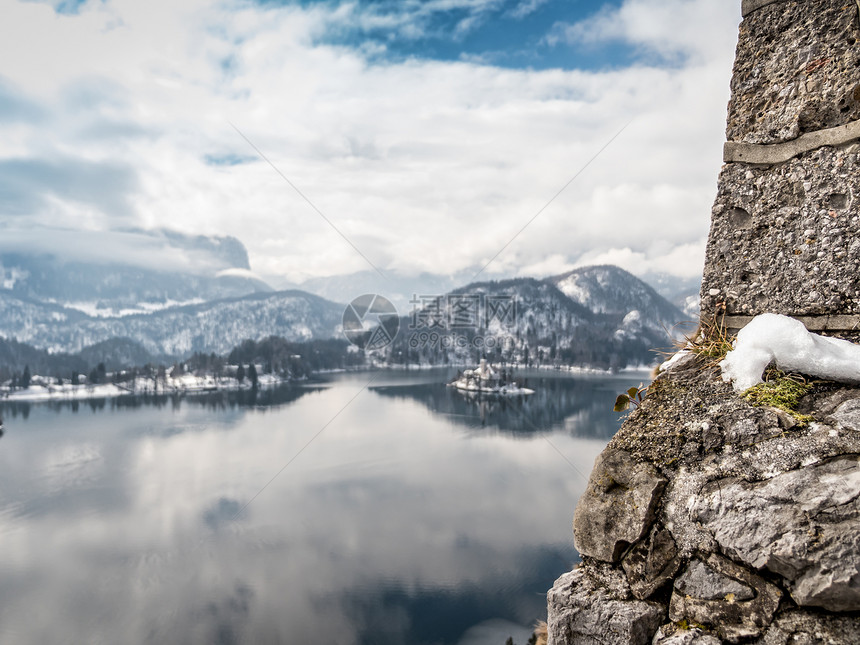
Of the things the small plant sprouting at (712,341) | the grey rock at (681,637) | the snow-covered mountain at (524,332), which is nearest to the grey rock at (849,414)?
the small plant sprouting at (712,341)

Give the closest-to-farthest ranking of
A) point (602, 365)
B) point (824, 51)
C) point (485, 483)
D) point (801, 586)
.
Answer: point (801, 586) → point (824, 51) → point (485, 483) → point (602, 365)

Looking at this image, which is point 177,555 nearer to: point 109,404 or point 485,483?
point 485,483

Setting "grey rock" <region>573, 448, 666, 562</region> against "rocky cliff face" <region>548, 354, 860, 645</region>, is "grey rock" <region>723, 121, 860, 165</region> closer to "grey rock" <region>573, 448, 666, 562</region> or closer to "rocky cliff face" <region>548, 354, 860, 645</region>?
"rocky cliff face" <region>548, 354, 860, 645</region>

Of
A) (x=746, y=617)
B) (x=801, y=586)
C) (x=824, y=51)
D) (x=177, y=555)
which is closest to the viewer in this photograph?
(x=801, y=586)

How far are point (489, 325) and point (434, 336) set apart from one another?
26732 millimetres

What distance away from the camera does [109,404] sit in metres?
81.2

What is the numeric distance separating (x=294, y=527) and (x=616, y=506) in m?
31.3

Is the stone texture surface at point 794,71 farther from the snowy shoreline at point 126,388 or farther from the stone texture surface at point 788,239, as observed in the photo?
the snowy shoreline at point 126,388

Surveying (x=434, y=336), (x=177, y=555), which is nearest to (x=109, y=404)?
(x=434, y=336)

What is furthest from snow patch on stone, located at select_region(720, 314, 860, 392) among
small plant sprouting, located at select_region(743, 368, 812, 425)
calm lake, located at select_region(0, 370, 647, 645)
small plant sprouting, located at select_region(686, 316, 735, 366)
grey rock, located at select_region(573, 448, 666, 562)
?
calm lake, located at select_region(0, 370, 647, 645)

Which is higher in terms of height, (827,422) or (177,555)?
(827,422)

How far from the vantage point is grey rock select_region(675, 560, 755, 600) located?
1.83 metres

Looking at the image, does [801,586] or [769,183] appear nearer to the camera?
[801,586]

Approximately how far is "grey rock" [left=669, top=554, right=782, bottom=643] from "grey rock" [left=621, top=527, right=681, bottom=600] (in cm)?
8
